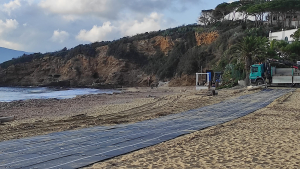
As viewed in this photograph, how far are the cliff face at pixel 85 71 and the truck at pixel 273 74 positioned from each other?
25226 millimetres

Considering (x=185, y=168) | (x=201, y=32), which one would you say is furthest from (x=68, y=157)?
(x=201, y=32)

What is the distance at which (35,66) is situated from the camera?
210 feet

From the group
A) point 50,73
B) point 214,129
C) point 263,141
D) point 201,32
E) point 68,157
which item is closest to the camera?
point 68,157

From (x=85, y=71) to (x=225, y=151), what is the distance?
55.3 meters

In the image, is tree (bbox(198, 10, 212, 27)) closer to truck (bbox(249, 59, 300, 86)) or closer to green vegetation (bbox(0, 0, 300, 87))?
green vegetation (bbox(0, 0, 300, 87))

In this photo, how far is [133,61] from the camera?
57938mm

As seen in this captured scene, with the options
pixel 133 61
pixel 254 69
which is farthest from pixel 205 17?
pixel 254 69

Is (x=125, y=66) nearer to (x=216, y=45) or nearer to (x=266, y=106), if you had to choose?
(x=216, y=45)

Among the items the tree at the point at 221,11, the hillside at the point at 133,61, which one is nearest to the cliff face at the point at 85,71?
the hillside at the point at 133,61

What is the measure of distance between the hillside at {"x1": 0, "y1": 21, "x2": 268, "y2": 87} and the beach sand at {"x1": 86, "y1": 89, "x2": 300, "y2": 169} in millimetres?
35290

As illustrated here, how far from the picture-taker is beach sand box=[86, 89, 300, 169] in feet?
18.4

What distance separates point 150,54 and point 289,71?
32.9 m

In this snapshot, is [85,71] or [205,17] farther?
[205,17]

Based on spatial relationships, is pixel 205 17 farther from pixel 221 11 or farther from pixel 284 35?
pixel 284 35
